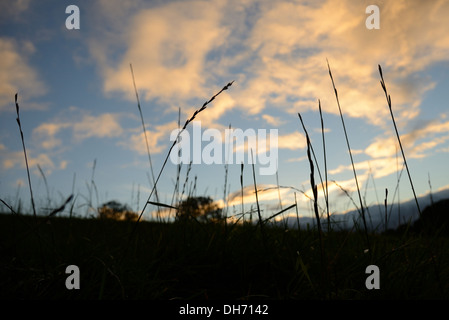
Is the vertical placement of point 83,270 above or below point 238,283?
above

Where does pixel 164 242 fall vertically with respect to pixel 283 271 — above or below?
above

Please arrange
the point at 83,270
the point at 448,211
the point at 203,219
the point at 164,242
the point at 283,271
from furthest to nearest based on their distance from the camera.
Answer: the point at 448,211
the point at 203,219
the point at 164,242
the point at 283,271
the point at 83,270

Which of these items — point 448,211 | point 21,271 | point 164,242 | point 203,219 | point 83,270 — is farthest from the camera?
point 448,211

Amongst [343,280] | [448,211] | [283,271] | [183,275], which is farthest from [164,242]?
[448,211]

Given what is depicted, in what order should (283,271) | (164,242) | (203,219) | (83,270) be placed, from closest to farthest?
(83,270) → (283,271) → (164,242) → (203,219)

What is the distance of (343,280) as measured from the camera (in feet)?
7.57

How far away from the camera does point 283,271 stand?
7.72 feet

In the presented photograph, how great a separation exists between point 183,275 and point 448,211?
10501 millimetres

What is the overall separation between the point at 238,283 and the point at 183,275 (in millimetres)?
406

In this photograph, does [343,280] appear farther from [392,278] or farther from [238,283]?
[238,283]

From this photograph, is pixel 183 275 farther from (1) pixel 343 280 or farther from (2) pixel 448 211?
(2) pixel 448 211
